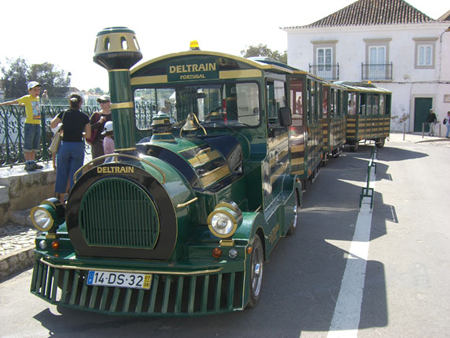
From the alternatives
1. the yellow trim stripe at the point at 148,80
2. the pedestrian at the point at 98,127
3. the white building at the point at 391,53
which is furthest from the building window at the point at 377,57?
the yellow trim stripe at the point at 148,80

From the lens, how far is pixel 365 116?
1848 cm

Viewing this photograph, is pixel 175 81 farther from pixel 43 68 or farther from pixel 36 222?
pixel 43 68

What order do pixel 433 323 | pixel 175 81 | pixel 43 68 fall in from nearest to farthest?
pixel 433 323 → pixel 175 81 → pixel 43 68

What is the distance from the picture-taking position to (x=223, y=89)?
5414 millimetres

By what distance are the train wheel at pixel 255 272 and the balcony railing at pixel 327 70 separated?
29.0 metres

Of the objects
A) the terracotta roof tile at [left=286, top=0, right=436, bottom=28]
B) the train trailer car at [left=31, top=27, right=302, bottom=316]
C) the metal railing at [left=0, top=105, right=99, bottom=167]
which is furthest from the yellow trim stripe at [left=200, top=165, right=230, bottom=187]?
the terracotta roof tile at [left=286, top=0, right=436, bottom=28]

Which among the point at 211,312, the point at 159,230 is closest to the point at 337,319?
the point at 211,312

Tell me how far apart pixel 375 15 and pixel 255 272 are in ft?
103

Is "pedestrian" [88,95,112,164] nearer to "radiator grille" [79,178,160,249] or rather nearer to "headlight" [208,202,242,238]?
"radiator grille" [79,178,160,249]

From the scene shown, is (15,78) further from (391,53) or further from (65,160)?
(65,160)

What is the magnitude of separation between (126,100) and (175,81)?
5.27 feet

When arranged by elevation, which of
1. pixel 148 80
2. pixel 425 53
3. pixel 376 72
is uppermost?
pixel 425 53

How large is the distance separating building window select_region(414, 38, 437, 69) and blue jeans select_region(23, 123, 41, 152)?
93.8ft

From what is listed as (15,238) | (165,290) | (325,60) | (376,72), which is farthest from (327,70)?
(165,290)
